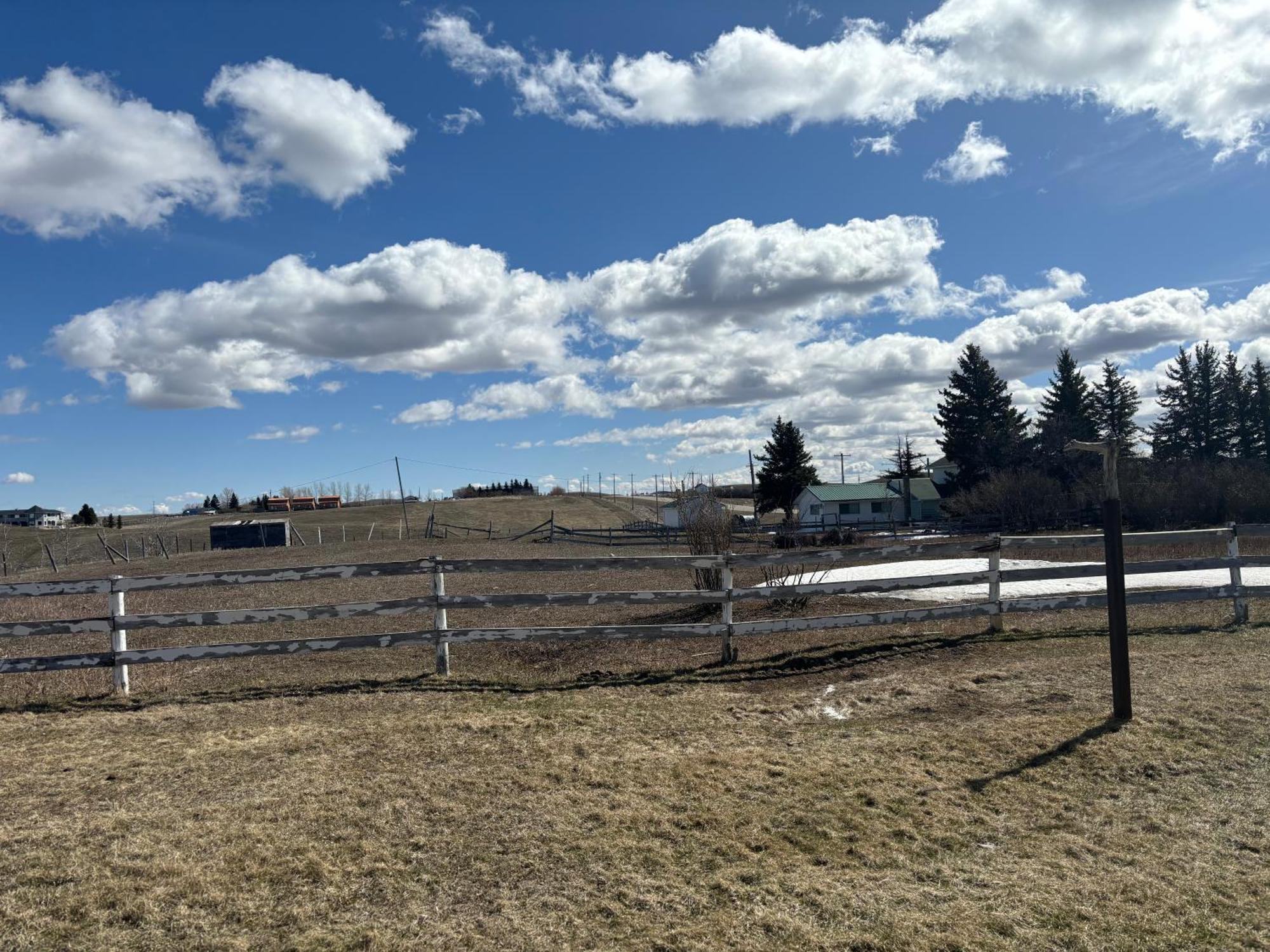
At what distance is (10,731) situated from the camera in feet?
23.6

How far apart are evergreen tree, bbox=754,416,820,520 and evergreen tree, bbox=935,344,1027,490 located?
12615mm

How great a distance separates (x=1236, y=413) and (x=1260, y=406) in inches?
64.9

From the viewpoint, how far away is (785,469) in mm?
72938

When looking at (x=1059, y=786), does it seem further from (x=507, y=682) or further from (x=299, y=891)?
(x=507, y=682)

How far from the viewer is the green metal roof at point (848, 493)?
244 ft

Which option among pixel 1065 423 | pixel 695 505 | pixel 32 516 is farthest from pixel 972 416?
pixel 32 516

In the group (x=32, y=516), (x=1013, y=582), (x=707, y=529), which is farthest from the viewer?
(x=32, y=516)

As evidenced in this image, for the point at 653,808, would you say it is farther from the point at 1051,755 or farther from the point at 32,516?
the point at 32,516

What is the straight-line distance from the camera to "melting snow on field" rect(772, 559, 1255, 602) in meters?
15.1

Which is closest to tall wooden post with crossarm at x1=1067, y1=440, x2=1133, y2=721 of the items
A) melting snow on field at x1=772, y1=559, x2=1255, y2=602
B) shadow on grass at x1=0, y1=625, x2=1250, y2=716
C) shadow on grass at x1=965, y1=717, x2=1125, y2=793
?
shadow on grass at x1=965, y1=717, x2=1125, y2=793

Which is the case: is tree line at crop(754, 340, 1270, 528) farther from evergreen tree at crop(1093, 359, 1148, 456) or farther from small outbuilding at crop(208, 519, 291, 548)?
small outbuilding at crop(208, 519, 291, 548)

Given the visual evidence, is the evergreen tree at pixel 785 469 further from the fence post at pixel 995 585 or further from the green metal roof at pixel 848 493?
the fence post at pixel 995 585

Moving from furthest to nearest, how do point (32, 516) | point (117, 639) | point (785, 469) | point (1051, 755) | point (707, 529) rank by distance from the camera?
1. point (32, 516)
2. point (785, 469)
3. point (707, 529)
4. point (117, 639)
5. point (1051, 755)

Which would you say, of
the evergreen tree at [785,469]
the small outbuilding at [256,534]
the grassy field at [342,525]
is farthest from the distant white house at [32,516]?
the evergreen tree at [785,469]
